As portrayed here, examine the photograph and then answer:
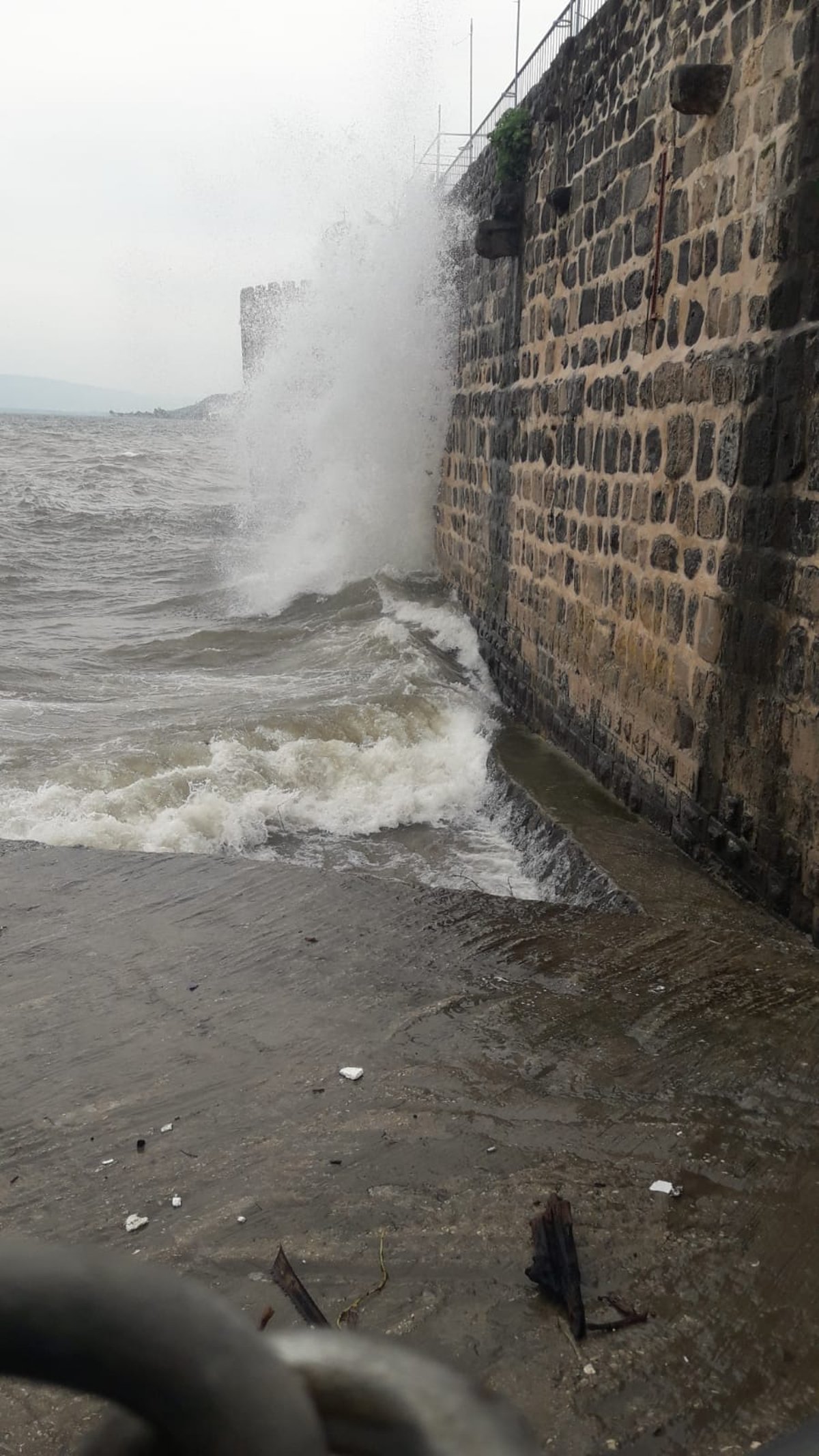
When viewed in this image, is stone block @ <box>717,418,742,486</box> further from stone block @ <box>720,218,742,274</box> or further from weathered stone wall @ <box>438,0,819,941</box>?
stone block @ <box>720,218,742,274</box>

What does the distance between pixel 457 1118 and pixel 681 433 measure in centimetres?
352

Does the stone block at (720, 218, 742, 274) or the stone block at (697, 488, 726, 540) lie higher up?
the stone block at (720, 218, 742, 274)

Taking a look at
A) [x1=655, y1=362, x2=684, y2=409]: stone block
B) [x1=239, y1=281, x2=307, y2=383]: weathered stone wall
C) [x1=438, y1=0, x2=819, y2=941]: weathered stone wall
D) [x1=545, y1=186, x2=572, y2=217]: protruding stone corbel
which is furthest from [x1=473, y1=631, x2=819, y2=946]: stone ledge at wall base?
[x1=239, y1=281, x2=307, y2=383]: weathered stone wall

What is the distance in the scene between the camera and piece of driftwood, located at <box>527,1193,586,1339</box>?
223cm

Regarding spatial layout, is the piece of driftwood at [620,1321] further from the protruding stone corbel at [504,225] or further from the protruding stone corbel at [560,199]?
the protruding stone corbel at [504,225]

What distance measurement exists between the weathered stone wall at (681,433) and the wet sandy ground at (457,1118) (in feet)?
2.19

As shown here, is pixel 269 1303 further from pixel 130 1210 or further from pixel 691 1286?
pixel 691 1286

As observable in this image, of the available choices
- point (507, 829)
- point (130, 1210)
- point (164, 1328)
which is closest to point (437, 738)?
point (507, 829)

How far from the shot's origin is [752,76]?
176 inches

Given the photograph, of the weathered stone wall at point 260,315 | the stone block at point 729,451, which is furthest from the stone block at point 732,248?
the weathered stone wall at point 260,315

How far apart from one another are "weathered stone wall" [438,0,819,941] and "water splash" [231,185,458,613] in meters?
3.77

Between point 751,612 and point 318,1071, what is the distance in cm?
256

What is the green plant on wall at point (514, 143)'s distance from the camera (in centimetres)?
805

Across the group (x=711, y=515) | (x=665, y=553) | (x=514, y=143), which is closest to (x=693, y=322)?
(x=711, y=515)
